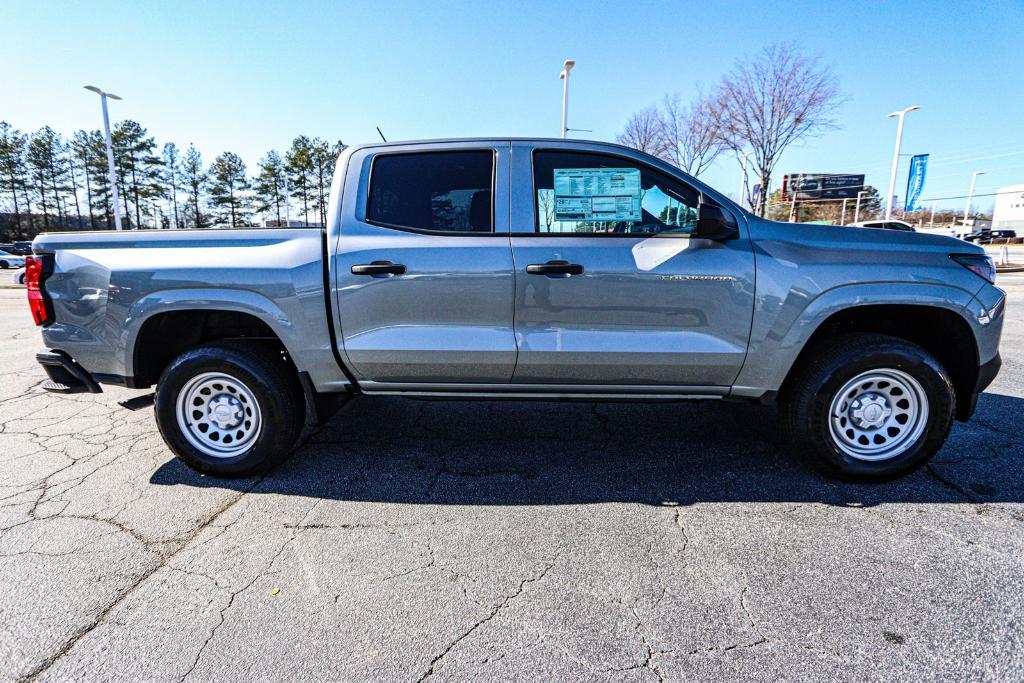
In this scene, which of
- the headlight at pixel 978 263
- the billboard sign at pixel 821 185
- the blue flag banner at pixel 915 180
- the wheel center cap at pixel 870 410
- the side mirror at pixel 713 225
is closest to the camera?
the side mirror at pixel 713 225

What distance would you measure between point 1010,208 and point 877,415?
213ft

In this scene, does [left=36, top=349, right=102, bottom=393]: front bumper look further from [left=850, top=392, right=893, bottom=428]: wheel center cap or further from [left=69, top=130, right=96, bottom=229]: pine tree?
[left=69, top=130, right=96, bottom=229]: pine tree

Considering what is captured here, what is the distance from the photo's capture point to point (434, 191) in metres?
3.24

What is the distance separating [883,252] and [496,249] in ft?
7.15

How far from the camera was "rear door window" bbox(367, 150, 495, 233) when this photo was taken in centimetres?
318

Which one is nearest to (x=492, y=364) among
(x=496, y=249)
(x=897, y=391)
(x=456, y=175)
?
(x=496, y=249)

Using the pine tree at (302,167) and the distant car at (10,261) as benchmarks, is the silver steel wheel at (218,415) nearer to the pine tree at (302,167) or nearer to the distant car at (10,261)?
the distant car at (10,261)

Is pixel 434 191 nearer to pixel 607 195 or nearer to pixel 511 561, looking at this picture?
A: pixel 607 195

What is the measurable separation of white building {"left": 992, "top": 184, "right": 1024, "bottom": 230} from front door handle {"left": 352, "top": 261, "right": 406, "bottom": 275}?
64.1 m

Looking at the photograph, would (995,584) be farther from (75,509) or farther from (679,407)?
(75,509)

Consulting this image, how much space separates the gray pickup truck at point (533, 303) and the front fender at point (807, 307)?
0.04 feet

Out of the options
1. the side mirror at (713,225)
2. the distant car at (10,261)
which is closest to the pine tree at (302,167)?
the distant car at (10,261)

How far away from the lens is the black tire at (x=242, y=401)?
126 inches

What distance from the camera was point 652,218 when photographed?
3.18 meters
